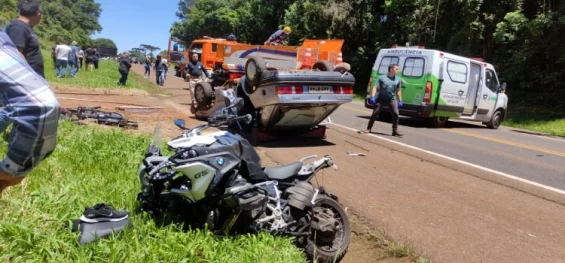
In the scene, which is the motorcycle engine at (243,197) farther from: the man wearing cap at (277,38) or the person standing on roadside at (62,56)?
the person standing on roadside at (62,56)

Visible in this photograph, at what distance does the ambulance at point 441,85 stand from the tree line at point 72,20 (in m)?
66.8

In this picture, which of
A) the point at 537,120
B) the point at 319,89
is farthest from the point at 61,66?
the point at 537,120

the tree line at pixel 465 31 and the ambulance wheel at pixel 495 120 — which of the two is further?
the tree line at pixel 465 31

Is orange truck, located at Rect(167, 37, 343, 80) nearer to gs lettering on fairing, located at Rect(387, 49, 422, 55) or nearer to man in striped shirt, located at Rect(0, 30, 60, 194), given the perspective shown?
gs lettering on fairing, located at Rect(387, 49, 422, 55)

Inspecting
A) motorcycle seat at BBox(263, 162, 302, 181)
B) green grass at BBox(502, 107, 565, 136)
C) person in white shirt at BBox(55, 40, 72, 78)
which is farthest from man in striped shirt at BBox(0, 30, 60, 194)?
person in white shirt at BBox(55, 40, 72, 78)

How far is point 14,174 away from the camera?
1716 millimetres

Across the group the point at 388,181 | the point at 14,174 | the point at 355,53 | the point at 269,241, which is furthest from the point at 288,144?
the point at 355,53

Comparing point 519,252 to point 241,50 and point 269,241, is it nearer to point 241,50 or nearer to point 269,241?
point 269,241

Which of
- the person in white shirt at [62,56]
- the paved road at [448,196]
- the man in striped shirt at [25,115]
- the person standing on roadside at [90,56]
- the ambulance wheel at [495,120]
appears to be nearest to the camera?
the man in striped shirt at [25,115]

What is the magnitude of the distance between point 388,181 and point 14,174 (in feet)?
16.9

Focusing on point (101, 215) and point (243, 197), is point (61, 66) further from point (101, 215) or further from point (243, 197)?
point (243, 197)

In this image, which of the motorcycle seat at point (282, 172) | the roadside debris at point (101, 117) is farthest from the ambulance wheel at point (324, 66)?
the motorcycle seat at point (282, 172)

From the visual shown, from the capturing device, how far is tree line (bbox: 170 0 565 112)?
17812mm

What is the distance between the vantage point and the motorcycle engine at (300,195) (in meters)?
3.54
